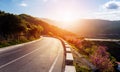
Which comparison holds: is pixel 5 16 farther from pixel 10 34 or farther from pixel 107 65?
pixel 107 65

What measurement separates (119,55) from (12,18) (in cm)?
5106

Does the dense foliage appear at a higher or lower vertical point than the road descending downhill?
lower

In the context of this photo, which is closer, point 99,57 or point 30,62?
point 30,62

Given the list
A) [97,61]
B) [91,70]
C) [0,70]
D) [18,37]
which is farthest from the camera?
[18,37]

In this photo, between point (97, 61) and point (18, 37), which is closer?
point (97, 61)

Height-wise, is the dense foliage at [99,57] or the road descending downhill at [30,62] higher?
the road descending downhill at [30,62]

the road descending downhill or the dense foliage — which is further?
the dense foliage

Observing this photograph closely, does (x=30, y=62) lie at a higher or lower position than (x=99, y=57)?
higher

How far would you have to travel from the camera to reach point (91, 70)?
10.8 meters

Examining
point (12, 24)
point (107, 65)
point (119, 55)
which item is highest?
point (12, 24)

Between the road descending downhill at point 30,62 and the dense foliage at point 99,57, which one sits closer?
the road descending downhill at point 30,62

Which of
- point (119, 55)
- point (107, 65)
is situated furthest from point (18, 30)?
point (119, 55)

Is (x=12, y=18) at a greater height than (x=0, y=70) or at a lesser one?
greater

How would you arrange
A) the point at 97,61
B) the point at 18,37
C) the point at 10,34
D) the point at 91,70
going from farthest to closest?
the point at 18,37 < the point at 10,34 < the point at 97,61 < the point at 91,70
